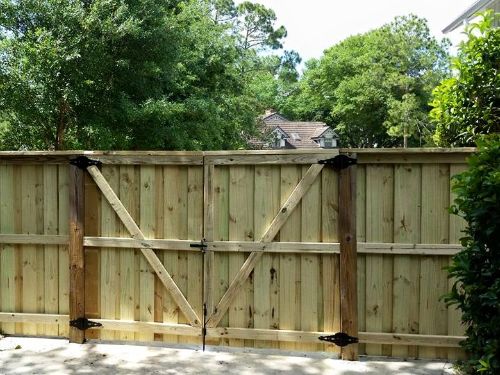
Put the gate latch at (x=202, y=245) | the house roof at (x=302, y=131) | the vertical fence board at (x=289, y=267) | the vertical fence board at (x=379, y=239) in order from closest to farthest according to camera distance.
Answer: the vertical fence board at (x=379, y=239) < the vertical fence board at (x=289, y=267) < the gate latch at (x=202, y=245) < the house roof at (x=302, y=131)

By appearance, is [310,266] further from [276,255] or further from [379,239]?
[379,239]

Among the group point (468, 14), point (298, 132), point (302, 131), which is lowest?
point (298, 132)

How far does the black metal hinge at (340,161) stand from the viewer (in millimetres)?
4465

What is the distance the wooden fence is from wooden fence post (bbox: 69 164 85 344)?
1 cm

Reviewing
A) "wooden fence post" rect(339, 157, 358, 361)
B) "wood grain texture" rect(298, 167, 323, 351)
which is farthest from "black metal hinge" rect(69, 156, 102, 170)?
"wooden fence post" rect(339, 157, 358, 361)

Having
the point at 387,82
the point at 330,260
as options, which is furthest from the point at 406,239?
the point at 387,82

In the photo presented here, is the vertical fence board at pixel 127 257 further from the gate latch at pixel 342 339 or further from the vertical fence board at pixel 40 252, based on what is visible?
the gate latch at pixel 342 339

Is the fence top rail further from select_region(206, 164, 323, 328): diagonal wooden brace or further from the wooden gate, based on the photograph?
select_region(206, 164, 323, 328): diagonal wooden brace

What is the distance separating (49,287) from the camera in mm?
5012

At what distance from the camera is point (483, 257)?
3.41 m

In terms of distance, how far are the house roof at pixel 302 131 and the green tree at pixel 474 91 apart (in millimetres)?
37555

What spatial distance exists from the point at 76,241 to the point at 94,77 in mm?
6938

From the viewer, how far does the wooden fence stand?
14.6 feet

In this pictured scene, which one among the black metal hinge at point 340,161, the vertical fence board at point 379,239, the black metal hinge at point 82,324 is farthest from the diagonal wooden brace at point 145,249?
the black metal hinge at point 340,161
